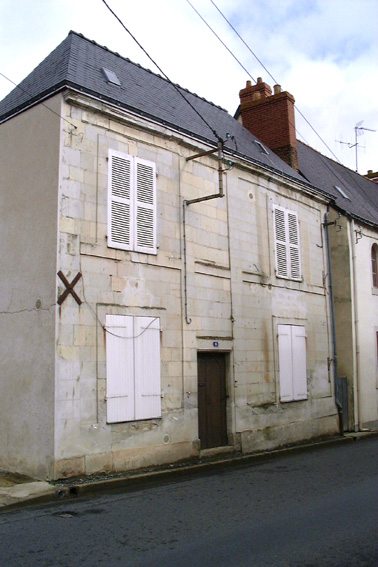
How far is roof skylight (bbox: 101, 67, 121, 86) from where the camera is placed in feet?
38.1

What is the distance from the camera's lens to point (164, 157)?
37.0 feet

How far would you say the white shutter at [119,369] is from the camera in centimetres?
952

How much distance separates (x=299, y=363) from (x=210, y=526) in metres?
8.42

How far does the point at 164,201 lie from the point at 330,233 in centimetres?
707

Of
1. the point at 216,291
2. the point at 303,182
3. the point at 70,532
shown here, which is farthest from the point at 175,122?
the point at 70,532

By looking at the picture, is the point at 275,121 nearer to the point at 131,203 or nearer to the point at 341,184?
the point at 341,184

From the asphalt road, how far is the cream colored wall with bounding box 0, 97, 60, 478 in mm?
1805

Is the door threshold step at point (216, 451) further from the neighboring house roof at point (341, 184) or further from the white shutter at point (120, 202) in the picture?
the neighboring house roof at point (341, 184)

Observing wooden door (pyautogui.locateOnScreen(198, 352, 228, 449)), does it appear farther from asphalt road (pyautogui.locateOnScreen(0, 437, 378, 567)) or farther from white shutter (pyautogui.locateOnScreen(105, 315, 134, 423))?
asphalt road (pyautogui.locateOnScreen(0, 437, 378, 567))

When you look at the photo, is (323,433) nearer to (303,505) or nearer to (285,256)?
(285,256)

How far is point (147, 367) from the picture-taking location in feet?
33.4

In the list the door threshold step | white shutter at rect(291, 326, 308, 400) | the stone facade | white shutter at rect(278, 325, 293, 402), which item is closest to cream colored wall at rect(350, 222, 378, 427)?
the stone facade

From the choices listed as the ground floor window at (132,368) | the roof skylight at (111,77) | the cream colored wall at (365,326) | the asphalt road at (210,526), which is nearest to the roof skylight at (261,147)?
the cream colored wall at (365,326)

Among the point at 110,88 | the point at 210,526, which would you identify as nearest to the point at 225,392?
the point at 210,526
